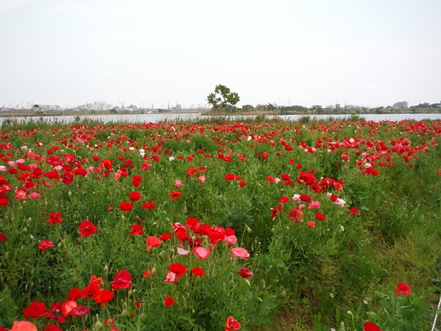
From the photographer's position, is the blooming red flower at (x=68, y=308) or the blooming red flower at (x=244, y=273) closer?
the blooming red flower at (x=68, y=308)

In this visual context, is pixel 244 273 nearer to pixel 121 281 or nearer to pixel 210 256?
pixel 210 256

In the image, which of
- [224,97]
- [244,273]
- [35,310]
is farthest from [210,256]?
[224,97]

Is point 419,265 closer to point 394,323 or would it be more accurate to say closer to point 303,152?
point 394,323

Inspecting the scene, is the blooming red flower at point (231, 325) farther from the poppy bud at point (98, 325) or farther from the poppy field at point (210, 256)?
the poppy bud at point (98, 325)

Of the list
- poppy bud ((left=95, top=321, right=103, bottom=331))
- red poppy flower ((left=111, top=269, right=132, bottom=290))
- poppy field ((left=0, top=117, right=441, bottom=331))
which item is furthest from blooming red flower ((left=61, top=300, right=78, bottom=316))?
red poppy flower ((left=111, top=269, right=132, bottom=290))

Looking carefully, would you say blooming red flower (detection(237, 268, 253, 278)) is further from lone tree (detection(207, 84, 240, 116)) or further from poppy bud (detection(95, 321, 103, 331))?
lone tree (detection(207, 84, 240, 116))

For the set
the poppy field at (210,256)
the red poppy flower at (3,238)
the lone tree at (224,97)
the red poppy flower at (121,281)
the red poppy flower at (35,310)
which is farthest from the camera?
the lone tree at (224,97)

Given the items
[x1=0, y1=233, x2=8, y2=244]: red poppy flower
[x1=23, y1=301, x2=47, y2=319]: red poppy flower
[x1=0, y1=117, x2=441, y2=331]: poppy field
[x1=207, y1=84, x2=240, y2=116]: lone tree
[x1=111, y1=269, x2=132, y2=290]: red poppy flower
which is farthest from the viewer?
[x1=207, y1=84, x2=240, y2=116]: lone tree

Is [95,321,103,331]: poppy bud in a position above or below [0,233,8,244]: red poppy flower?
below

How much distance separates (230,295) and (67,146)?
5.23 metres

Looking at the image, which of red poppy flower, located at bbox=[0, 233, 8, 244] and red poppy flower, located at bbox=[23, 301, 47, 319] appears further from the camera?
red poppy flower, located at bbox=[0, 233, 8, 244]

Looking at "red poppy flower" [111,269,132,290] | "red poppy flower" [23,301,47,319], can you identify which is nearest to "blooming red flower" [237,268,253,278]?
"red poppy flower" [111,269,132,290]

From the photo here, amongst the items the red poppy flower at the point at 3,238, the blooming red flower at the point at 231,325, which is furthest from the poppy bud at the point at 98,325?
the red poppy flower at the point at 3,238

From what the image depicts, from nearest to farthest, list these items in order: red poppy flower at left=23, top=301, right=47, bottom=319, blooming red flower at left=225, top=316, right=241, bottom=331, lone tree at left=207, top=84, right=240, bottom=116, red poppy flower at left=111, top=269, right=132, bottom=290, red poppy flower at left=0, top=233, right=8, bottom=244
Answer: red poppy flower at left=23, top=301, right=47, bottom=319 → blooming red flower at left=225, top=316, right=241, bottom=331 → red poppy flower at left=111, top=269, right=132, bottom=290 → red poppy flower at left=0, top=233, right=8, bottom=244 → lone tree at left=207, top=84, right=240, bottom=116
